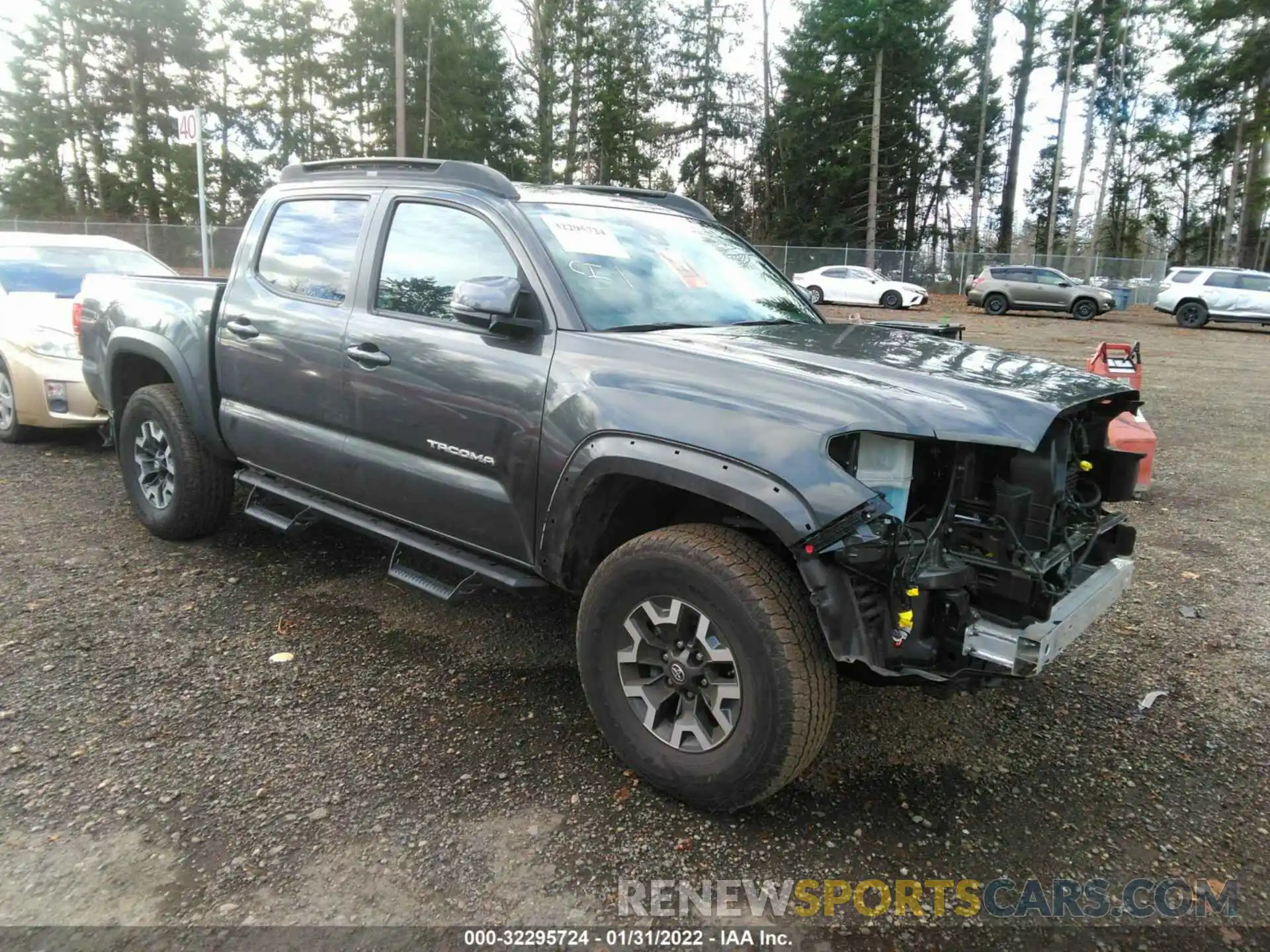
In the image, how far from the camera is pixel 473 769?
295 cm

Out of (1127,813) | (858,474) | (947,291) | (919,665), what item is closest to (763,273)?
(858,474)

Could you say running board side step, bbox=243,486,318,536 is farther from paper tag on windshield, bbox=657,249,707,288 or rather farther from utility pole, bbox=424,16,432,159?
utility pole, bbox=424,16,432,159

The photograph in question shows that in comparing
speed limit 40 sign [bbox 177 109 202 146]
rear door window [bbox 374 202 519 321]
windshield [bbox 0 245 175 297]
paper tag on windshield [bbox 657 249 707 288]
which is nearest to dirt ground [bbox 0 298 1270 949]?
rear door window [bbox 374 202 519 321]

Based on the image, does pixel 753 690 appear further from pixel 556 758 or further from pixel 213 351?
pixel 213 351

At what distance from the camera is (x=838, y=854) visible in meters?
2.59

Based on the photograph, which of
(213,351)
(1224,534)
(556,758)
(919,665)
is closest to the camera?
(919,665)

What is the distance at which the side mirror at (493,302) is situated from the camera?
9.92ft

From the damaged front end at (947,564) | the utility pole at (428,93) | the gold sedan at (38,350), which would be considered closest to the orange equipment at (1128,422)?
the damaged front end at (947,564)

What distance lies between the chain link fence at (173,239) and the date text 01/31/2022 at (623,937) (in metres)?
30.5

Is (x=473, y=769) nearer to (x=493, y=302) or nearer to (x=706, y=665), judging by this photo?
(x=706, y=665)

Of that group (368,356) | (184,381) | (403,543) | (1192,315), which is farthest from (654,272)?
(1192,315)

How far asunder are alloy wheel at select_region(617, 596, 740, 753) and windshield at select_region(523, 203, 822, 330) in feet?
3.54

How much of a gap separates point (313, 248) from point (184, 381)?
105 cm

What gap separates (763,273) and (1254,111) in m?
41.9
